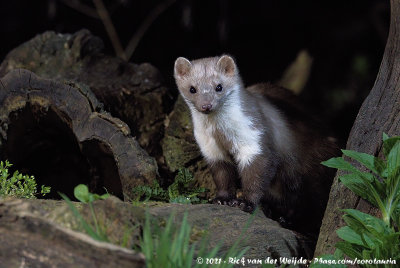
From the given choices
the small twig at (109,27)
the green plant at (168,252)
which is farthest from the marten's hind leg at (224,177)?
the small twig at (109,27)

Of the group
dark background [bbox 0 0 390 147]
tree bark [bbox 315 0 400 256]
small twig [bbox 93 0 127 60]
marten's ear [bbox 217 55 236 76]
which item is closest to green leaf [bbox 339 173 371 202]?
tree bark [bbox 315 0 400 256]

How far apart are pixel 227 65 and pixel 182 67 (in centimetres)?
35

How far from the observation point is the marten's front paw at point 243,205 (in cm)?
405

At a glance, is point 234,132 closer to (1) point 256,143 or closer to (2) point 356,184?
(1) point 256,143

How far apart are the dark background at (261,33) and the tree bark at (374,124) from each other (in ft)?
11.1

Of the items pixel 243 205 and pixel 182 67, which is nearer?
pixel 243 205

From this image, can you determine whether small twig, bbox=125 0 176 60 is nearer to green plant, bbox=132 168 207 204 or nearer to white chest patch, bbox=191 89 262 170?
white chest patch, bbox=191 89 262 170

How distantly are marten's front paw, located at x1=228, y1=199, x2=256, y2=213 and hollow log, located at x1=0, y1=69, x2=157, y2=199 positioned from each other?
602 millimetres

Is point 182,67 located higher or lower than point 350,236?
higher

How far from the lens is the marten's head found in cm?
423

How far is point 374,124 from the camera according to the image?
3418mm

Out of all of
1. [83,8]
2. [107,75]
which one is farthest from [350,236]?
[83,8]

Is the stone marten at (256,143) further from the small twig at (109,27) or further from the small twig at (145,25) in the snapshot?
the small twig at (109,27)

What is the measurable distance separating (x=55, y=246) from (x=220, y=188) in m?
2.12
